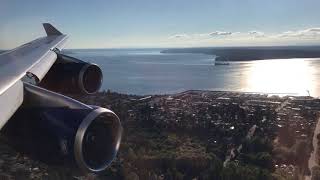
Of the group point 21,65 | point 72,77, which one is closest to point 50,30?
point 72,77

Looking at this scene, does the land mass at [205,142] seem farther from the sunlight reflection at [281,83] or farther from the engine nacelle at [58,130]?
the sunlight reflection at [281,83]

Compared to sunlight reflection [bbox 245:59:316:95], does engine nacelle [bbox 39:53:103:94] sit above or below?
above

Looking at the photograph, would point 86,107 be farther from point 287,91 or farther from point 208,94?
point 287,91

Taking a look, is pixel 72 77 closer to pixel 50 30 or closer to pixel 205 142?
pixel 50 30

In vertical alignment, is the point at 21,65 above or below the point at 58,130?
above

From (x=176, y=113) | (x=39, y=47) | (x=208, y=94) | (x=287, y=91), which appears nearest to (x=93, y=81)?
(x=39, y=47)

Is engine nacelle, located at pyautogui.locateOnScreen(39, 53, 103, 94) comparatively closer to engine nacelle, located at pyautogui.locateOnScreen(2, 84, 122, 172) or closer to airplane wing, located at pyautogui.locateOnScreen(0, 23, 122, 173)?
airplane wing, located at pyautogui.locateOnScreen(0, 23, 122, 173)

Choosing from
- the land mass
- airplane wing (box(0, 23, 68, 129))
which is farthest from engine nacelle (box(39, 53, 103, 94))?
the land mass
